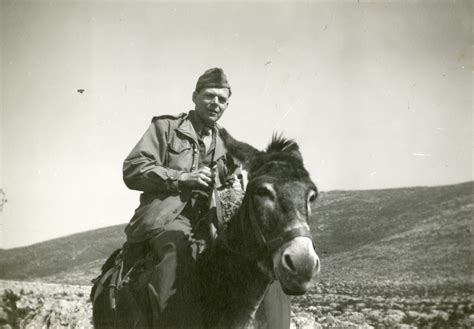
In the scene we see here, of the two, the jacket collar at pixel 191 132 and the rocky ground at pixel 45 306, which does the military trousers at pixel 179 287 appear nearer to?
the jacket collar at pixel 191 132

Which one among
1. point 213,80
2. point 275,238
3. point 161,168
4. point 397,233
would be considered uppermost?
point 213,80

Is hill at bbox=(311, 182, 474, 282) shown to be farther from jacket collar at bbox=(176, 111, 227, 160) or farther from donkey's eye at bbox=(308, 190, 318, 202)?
donkey's eye at bbox=(308, 190, 318, 202)

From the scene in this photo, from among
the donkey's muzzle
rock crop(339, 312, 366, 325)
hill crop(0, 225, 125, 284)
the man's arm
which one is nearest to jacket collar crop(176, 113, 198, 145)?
the man's arm

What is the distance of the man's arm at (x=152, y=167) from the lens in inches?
134

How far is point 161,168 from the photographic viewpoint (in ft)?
11.3

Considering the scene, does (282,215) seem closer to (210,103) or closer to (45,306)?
(210,103)

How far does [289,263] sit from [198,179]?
98 centimetres

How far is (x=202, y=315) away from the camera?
121 inches

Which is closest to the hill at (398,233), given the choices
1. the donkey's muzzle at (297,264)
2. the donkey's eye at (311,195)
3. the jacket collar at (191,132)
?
the jacket collar at (191,132)

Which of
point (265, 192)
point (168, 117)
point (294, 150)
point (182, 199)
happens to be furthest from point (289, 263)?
point (168, 117)

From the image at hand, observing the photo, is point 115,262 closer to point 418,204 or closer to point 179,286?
point 179,286

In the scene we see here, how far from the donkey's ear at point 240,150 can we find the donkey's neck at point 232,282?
368 millimetres

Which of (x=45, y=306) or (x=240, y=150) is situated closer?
(x=240, y=150)

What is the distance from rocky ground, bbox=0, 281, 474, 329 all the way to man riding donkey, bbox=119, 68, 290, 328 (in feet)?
9.38
